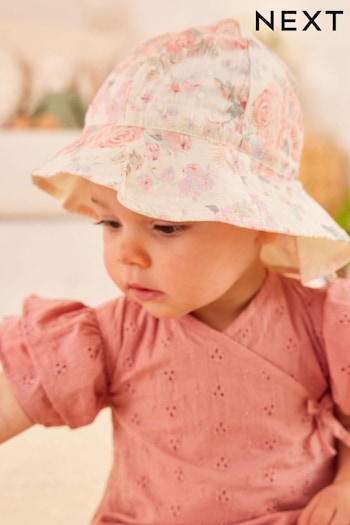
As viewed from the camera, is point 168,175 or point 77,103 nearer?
point 168,175

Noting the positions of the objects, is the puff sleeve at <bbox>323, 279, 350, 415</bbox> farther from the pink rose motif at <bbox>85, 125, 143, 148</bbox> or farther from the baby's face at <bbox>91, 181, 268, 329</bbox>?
the pink rose motif at <bbox>85, 125, 143, 148</bbox>

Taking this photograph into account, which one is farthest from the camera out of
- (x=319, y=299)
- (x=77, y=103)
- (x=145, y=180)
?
(x=77, y=103)

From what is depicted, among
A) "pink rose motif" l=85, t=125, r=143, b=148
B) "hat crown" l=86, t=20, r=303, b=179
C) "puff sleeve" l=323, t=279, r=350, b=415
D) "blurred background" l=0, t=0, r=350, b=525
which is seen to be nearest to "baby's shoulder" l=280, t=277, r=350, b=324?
"puff sleeve" l=323, t=279, r=350, b=415

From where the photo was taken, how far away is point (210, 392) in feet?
2.48

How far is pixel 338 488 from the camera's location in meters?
0.74

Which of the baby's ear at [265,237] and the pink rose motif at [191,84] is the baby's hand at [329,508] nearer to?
the baby's ear at [265,237]

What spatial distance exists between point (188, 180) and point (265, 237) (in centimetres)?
12

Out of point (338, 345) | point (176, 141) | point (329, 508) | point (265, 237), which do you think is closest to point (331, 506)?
point (329, 508)

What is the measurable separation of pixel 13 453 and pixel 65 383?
0.50 meters

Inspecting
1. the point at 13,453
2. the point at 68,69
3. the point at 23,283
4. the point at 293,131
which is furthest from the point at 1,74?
the point at 293,131

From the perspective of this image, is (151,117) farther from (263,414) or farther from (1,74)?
(1,74)

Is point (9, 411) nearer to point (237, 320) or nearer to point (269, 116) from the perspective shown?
point (237, 320)

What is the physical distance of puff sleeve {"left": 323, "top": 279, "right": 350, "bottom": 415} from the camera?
29.2 inches

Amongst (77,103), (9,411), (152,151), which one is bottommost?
(77,103)
